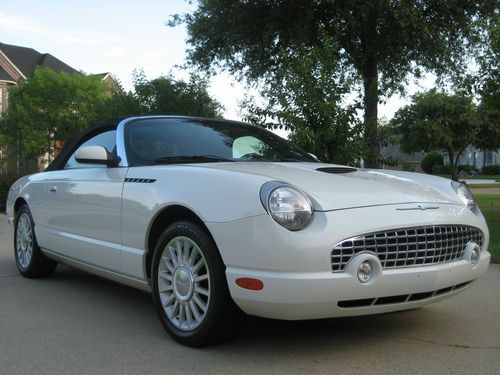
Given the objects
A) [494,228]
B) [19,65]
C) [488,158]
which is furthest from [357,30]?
[488,158]

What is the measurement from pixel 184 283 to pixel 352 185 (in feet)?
4.00

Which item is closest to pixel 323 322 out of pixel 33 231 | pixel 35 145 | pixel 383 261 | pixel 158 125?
pixel 383 261

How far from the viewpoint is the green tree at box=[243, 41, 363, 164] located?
8.09 meters

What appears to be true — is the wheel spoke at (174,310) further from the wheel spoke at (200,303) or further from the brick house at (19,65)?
the brick house at (19,65)

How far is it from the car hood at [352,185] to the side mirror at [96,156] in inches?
36.6

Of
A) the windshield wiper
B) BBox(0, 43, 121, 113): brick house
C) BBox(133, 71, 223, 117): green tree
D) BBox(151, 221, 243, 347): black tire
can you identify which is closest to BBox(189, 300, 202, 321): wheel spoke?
BBox(151, 221, 243, 347): black tire

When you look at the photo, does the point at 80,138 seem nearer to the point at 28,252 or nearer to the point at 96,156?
the point at 96,156

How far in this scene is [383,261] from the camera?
3418mm

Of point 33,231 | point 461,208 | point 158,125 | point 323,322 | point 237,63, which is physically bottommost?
point 323,322

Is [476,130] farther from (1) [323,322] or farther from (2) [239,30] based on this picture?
(1) [323,322]

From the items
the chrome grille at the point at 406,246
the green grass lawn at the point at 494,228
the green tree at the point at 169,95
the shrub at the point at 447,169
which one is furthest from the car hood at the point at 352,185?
the shrub at the point at 447,169

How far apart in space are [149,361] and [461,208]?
2197 mm

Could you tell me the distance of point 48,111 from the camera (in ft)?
114

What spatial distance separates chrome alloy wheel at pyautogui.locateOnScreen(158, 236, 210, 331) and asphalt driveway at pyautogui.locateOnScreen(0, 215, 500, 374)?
0.65 feet
